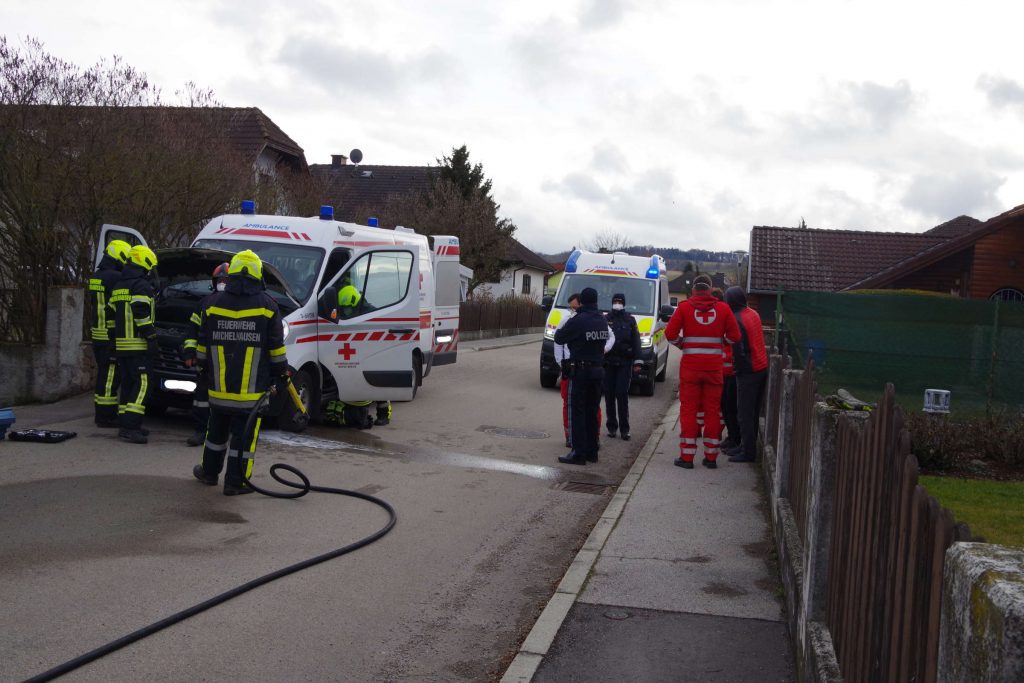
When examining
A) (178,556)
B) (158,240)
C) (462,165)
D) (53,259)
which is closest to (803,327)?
(158,240)

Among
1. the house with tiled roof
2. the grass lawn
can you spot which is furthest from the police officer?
the house with tiled roof

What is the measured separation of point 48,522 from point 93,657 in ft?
8.94

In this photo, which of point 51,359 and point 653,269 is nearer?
point 51,359

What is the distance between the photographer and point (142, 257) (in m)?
10.6

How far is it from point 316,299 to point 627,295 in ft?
28.3

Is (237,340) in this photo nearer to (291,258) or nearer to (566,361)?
(566,361)

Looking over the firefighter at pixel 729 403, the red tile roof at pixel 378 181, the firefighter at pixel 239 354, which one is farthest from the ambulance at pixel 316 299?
the red tile roof at pixel 378 181

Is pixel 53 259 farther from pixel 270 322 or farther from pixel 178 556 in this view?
pixel 178 556

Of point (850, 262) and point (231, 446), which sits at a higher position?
point (850, 262)

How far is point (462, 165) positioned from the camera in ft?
150

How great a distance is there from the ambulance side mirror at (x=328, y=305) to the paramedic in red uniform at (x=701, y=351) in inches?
154

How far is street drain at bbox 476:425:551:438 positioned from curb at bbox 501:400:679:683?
2.85 m

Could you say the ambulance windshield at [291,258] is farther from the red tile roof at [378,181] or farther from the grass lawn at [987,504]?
the red tile roof at [378,181]

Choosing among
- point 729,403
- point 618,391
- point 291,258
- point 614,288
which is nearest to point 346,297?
point 291,258
